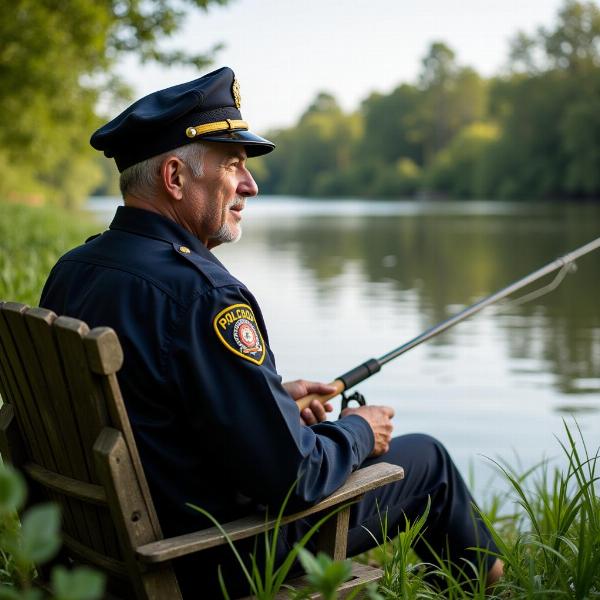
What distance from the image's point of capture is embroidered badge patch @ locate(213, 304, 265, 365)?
2.06 m

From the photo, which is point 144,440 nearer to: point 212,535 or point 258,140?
point 212,535

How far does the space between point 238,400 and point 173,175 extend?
0.65 meters

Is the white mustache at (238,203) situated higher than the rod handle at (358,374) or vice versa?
the white mustache at (238,203)

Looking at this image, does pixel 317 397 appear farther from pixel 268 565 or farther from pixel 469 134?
pixel 469 134

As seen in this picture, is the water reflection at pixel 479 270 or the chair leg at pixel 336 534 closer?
the chair leg at pixel 336 534

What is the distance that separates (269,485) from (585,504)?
906mm

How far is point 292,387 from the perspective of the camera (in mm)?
2873

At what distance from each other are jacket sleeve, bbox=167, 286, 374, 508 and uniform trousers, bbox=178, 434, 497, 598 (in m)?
0.50

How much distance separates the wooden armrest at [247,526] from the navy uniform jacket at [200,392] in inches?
1.5

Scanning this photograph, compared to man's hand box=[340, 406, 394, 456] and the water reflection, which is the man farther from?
the water reflection

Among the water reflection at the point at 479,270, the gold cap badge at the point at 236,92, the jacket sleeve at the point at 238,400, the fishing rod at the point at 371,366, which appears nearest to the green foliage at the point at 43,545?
the jacket sleeve at the point at 238,400

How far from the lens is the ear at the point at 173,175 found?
2393 mm

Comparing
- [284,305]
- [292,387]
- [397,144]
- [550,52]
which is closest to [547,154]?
[550,52]

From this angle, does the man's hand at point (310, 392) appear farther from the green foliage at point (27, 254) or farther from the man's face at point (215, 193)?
the green foliage at point (27, 254)
